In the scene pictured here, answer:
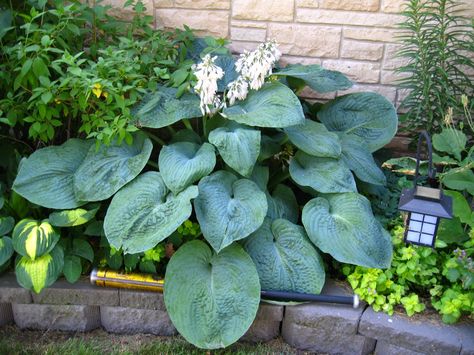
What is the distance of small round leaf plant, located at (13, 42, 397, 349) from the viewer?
1998 mm

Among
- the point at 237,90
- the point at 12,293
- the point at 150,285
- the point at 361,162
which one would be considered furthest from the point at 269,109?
the point at 12,293

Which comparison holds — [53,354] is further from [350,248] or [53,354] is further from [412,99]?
[412,99]

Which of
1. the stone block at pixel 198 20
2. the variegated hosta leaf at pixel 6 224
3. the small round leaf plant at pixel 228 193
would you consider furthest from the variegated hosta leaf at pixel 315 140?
the variegated hosta leaf at pixel 6 224

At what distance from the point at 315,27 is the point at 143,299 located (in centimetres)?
167

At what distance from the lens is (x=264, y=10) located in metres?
2.84

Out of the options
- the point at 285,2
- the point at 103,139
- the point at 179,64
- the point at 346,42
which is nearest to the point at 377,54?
the point at 346,42

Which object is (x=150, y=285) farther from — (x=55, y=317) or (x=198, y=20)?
(x=198, y=20)

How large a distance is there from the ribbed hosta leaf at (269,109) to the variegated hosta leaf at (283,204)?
359 millimetres

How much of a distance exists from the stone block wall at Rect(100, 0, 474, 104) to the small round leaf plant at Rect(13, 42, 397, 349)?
0.43 metres

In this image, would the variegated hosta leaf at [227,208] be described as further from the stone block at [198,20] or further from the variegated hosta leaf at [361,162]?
the stone block at [198,20]

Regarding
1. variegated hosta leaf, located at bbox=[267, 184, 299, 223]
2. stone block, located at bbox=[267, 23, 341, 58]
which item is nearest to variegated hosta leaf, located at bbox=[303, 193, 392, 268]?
variegated hosta leaf, located at bbox=[267, 184, 299, 223]

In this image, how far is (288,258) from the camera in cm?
214

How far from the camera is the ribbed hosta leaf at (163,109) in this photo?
7.48 feet

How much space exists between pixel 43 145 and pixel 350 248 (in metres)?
1.60
